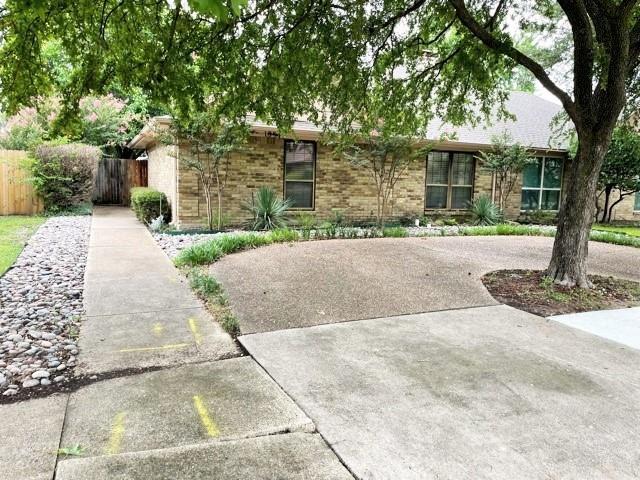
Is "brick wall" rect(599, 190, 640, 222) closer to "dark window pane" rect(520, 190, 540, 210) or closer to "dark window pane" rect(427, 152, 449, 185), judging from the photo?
"dark window pane" rect(520, 190, 540, 210)

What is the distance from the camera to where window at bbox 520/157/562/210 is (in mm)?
17469

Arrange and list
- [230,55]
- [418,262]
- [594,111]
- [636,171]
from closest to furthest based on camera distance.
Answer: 1. [230,55]
2. [594,111]
3. [418,262]
4. [636,171]

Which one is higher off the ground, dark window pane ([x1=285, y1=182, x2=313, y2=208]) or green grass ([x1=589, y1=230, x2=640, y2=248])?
dark window pane ([x1=285, y1=182, x2=313, y2=208])

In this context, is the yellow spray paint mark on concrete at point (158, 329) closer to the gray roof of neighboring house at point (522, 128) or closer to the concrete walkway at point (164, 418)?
the concrete walkway at point (164, 418)

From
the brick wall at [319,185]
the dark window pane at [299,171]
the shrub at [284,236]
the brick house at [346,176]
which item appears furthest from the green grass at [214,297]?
the dark window pane at [299,171]

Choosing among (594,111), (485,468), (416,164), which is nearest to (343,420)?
(485,468)

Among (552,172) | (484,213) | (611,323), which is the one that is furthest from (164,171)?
(552,172)

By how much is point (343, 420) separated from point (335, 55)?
5742 millimetres

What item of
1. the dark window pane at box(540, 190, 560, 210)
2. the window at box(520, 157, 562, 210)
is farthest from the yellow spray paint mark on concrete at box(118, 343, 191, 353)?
the dark window pane at box(540, 190, 560, 210)

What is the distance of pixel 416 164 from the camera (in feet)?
50.1

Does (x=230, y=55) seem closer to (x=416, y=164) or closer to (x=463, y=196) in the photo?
(x=416, y=164)

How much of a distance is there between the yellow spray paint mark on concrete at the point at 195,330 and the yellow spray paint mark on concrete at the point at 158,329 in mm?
285

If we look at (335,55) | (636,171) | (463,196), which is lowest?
(463,196)

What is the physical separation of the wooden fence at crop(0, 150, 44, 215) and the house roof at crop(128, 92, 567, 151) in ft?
12.6
